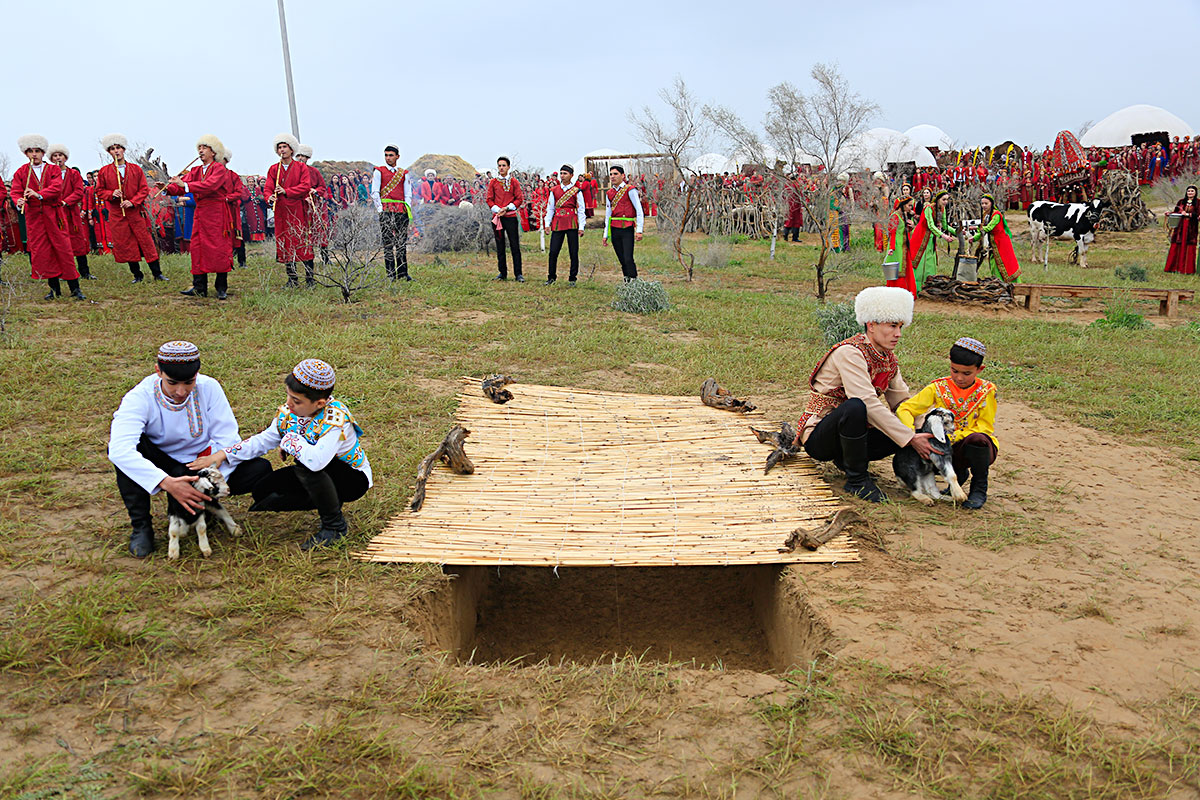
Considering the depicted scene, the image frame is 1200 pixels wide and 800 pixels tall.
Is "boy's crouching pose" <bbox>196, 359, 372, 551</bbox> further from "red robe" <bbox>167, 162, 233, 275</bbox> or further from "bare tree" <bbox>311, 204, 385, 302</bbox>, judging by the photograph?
"red robe" <bbox>167, 162, 233, 275</bbox>

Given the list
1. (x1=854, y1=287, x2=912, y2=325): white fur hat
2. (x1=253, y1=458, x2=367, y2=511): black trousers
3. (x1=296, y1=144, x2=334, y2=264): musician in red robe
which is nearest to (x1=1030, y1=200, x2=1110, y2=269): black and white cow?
(x1=296, y1=144, x2=334, y2=264): musician in red robe

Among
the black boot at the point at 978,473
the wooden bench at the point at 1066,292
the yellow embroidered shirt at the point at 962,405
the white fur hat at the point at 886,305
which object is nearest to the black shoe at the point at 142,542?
the white fur hat at the point at 886,305

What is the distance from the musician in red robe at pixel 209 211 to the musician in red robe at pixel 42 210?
97 cm

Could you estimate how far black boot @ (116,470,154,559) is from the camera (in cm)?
307

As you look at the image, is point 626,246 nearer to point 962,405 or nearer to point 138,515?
point 962,405

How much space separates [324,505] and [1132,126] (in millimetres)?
41544

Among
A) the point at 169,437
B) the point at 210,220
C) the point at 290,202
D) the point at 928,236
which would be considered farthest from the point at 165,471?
the point at 928,236

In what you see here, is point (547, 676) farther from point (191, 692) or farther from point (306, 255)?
point (306, 255)

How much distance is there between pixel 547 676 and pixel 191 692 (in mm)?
992

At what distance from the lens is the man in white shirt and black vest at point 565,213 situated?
34.2 feet

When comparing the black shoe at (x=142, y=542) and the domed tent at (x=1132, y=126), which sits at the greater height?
the domed tent at (x=1132, y=126)

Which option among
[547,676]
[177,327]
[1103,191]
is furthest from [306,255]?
[1103,191]

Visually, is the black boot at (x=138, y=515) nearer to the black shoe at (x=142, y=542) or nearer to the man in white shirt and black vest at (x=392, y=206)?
the black shoe at (x=142, y=542)

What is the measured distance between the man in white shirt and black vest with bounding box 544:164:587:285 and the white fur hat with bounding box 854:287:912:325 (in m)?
6.92
